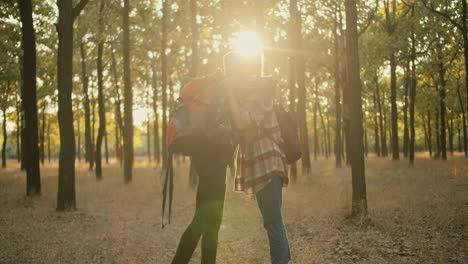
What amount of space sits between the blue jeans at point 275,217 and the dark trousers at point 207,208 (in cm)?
40

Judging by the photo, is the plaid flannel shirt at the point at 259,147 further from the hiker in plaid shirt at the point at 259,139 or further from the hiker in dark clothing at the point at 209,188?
the hiker in dark clothing at the point at 209,188

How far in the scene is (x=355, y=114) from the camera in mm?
8781

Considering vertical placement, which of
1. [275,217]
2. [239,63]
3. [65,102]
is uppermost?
[65,102]

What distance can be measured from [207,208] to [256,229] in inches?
192

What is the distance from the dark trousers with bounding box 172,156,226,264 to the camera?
4.12 meters

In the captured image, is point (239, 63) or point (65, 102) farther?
point (65, 102)

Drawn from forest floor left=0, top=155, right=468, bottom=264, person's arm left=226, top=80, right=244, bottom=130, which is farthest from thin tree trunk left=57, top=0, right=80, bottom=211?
person's arm left=226, top=80, right=244, bottom=130

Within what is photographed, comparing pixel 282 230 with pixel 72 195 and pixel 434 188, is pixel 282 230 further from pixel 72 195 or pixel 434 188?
pixel 434 188

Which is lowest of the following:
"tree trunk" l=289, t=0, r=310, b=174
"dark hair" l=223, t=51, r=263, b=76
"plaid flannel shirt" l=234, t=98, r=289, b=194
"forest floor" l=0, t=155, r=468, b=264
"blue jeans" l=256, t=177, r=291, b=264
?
"forest floor" l=0, t=155, r=468, b=264

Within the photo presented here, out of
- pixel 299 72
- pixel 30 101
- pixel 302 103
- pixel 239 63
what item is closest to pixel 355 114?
pixel 239 63

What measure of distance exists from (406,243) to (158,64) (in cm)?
2851

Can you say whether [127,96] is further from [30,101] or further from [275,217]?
[275,217]

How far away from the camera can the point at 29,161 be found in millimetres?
14305

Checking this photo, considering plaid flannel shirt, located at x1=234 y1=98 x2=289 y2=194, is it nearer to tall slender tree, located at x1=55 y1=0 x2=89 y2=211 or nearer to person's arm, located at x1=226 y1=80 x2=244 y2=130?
person's arm, located at x1=226 y1=80 x2=244 y2=130
